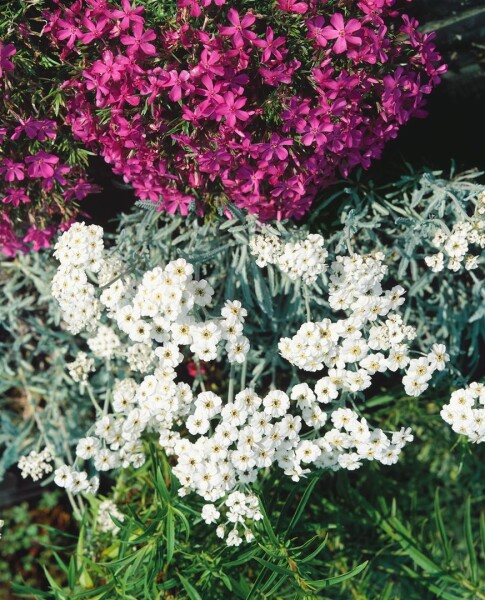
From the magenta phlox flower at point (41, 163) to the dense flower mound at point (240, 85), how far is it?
0.14m

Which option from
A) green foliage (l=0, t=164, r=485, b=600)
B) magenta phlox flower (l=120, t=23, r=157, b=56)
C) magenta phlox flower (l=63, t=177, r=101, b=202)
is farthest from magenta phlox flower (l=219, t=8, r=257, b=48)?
magenta phlox flower (l=63, t=177, r=101, b=202)

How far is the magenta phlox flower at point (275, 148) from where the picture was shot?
238cm

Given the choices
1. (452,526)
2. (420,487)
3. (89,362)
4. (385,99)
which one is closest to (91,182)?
(89,362)

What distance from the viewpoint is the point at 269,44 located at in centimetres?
220

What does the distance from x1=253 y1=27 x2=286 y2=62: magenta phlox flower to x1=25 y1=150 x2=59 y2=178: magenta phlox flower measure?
0.87 meters

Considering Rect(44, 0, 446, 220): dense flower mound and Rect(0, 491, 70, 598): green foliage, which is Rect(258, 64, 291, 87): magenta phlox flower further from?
Rect(0, 491, 70, 598): green foliage

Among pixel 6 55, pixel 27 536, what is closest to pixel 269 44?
pixel 6 55

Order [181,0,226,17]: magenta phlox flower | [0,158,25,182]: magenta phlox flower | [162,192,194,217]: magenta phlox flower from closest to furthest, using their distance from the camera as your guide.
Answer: [181,0,226,17]: magenta phlox flower < [0,158,25,182]: magenta phlox flower < [162,192,194,217]: magenta phlox flower

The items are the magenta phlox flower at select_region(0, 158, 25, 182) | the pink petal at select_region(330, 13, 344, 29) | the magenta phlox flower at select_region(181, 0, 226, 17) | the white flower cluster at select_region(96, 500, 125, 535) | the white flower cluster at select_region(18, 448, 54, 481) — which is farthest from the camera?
the white flower cluster at select_region(96, 500, 125, 535)

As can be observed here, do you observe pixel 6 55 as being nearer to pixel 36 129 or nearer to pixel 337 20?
Result: pixel 36 129

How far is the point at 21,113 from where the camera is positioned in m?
2.47

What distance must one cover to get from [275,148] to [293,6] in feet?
1.52

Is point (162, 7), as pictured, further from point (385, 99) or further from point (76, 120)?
point (385, 99)

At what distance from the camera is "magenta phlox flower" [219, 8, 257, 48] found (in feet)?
7.09
